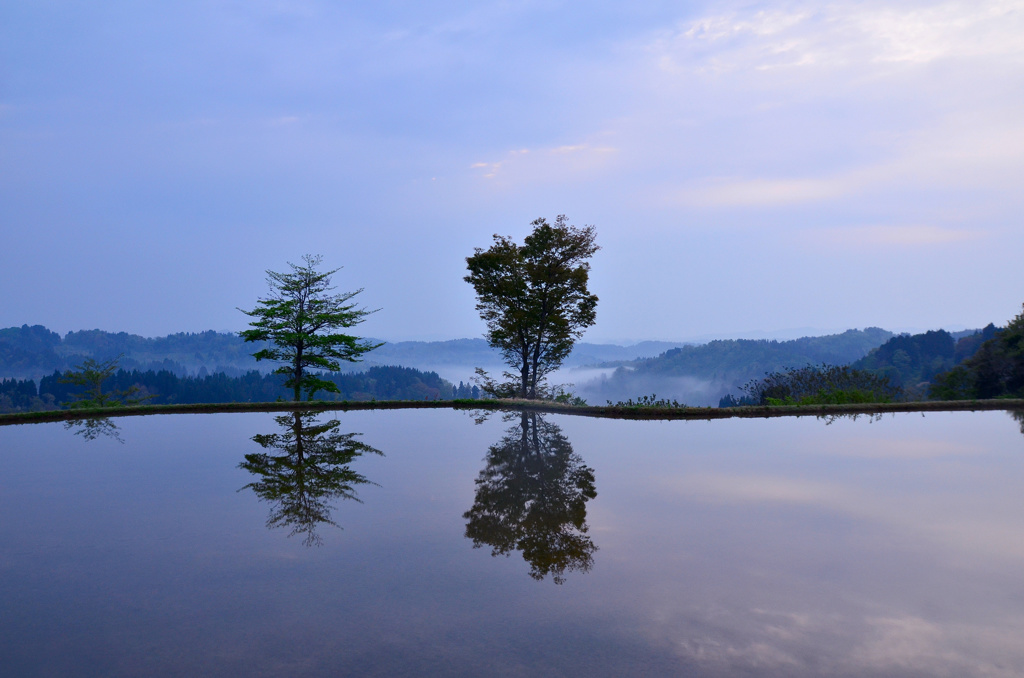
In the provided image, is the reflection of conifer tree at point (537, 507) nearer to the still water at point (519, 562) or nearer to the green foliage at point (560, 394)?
the still water at point (519, 562)

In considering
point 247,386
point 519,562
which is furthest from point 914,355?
point 247,386

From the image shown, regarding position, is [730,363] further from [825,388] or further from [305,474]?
[305,474]

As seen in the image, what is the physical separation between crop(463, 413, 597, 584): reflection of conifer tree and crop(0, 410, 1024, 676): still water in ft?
0.14

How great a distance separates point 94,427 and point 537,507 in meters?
12.6

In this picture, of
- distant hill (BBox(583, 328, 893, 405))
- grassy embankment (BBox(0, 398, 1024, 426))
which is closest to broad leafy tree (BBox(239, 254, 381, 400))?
grassy embankment (BBox(0, 398, 1024, 426))

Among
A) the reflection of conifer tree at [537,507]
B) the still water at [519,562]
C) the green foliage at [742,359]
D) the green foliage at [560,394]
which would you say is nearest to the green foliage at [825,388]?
the green foliage at [560,394]

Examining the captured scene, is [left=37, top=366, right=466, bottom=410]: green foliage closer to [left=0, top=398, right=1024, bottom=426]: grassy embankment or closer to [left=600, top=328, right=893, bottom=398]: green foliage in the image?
[left=600, top=328, right=893, bottom=398]: green foliage

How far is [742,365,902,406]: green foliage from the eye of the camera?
1872 centimetres

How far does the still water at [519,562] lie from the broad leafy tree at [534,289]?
1391cm

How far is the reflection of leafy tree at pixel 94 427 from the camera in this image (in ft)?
47.0

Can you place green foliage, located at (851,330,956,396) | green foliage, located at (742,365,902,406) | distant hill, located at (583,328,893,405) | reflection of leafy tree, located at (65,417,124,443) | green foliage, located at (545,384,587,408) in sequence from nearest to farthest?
1. reflection of leafy tree, located at (65,417,124,443)
2. green foliage, located at (742,365,902,406)
3. green foliage, located at (545,384,587,408)
4. green foliage, located at (851,330,956,396)
5. distant hill, located at (583,328,893,405)

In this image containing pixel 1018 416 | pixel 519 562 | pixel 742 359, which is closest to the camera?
pixel 519 562

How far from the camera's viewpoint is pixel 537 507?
26.8 feet

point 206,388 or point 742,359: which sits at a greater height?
point 742,359
